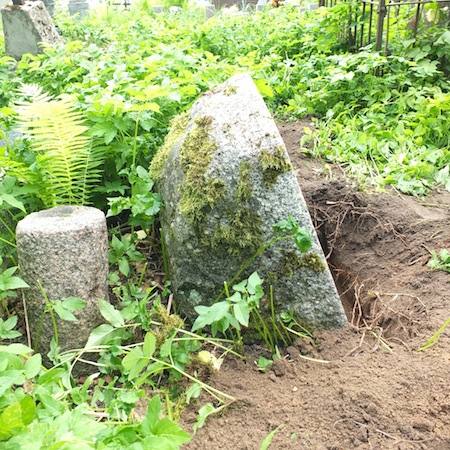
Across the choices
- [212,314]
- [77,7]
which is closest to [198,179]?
[212,314]

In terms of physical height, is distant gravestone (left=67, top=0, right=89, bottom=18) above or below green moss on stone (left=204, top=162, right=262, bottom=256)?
above

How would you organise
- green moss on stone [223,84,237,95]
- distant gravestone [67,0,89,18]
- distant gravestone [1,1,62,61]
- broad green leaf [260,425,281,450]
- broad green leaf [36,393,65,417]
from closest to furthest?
broad green leaf [36,393,65,417], broad green leaf [260,425,281,450], green moss on stone [223,84,237,95], distant gravestone [1,1,62,61], distant gravestone [67,0,89,18]

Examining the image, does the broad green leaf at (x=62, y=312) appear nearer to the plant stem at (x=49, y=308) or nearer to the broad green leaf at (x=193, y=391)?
the plant stem at (x=49, y=308)

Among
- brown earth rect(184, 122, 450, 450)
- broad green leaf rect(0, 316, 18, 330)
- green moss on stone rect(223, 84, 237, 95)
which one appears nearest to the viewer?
brown earth rect(184, 122, 450, 450)

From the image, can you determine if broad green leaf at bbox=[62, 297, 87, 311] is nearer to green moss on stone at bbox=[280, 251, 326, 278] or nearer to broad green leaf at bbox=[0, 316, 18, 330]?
broad green leaf at bbox=[0, 316, 18, 330]

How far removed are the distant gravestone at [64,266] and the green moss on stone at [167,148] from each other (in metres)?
0.53

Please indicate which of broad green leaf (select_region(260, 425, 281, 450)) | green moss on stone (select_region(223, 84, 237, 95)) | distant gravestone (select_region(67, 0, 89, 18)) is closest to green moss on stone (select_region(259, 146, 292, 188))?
green moss on stone (select_region(223, 84, 237, 95))

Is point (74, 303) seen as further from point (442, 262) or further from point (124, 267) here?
point (442, 262)

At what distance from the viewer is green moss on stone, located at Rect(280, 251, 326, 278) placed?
262 centimetres

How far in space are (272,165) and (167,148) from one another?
81 cm

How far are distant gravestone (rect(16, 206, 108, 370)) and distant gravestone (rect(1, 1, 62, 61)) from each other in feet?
22.3

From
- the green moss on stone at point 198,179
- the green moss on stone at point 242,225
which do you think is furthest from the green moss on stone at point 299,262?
the green moss on stone at point 198,179

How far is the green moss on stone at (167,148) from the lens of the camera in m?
3.10

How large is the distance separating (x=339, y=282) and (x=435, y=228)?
0.63m
